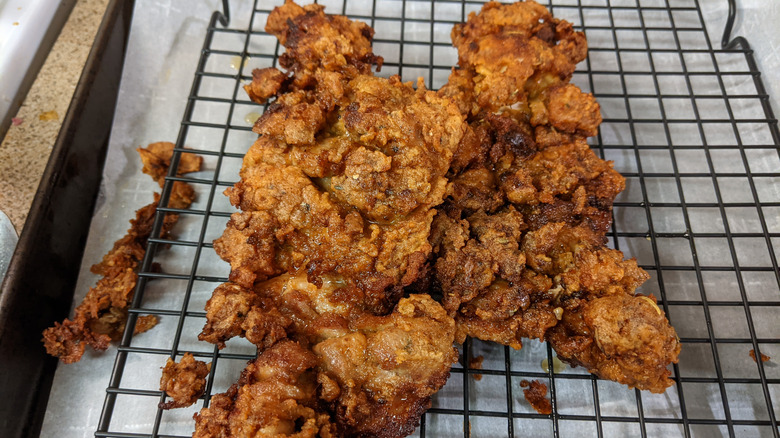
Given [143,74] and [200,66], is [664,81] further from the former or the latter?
[143,74]

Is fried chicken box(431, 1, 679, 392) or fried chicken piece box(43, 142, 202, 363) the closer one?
fried chicken box(431, 1, 679, 392)

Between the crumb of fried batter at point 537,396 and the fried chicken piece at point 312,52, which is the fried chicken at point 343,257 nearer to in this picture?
the fried chicken piece at point 312,52

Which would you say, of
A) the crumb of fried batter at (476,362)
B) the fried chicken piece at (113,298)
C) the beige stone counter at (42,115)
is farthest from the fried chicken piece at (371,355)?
the beige stone counter at (42,115)

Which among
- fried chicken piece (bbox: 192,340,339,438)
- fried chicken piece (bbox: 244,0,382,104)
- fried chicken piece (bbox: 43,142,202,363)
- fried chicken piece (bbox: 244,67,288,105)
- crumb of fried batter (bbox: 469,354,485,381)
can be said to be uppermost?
fried chicken piece (bbox: 244,0,382,104)

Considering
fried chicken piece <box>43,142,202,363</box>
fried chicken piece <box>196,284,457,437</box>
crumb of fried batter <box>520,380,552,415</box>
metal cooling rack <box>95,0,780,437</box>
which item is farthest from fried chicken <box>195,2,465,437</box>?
fried chicken piece <box>43,142,202,363</box>

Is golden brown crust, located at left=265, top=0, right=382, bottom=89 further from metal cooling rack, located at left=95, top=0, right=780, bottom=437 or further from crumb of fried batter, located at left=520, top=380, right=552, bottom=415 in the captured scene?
crumb of fried batter, located at left=520, top=380, right=552, bottom=415

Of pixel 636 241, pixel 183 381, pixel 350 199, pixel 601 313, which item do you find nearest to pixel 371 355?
pixel 350 199

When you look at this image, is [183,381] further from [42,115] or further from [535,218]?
[42,115]

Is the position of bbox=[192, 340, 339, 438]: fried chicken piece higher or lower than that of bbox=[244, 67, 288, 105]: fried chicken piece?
lower
